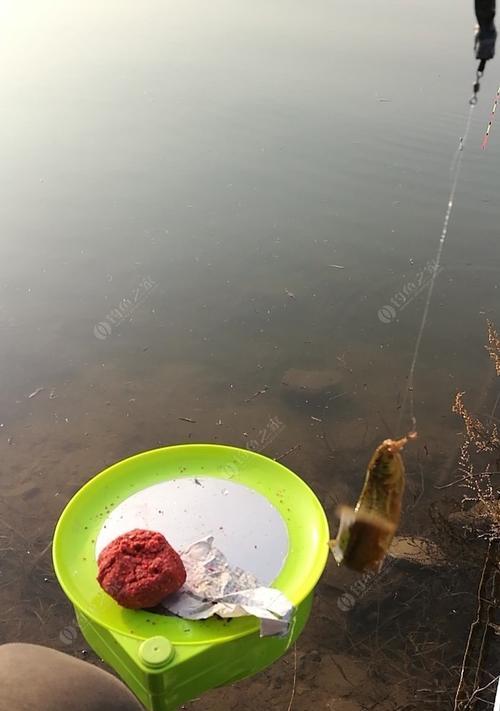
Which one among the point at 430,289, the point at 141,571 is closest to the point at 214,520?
the point at 141,571

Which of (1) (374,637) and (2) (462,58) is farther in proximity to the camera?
(2) (462,58)

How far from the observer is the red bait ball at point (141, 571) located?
2322mm

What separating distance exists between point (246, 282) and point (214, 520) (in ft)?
10.5

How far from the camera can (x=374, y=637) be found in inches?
131

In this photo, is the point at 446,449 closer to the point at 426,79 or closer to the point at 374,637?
the point at 374,637

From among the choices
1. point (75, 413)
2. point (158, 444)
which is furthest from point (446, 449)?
point (75, 413)

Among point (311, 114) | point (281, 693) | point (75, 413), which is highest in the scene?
point (311, 114)

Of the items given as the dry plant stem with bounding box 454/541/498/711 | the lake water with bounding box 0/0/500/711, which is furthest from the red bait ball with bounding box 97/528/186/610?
the dry plant stem with bounding box 454/541/498/711

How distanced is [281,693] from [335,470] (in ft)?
4.71

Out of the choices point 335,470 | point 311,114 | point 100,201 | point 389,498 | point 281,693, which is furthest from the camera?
point 311,114

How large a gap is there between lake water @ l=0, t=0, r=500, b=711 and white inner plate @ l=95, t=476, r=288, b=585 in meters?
0.94

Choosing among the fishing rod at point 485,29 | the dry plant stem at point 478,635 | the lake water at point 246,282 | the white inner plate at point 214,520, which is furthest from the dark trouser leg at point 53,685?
the fishing rod at point 485,29

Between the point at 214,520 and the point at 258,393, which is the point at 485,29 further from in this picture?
the point at 258,393

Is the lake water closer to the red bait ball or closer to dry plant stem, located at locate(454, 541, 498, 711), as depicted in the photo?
dry plant stem, located at locate(454, 541, 498, 711)
